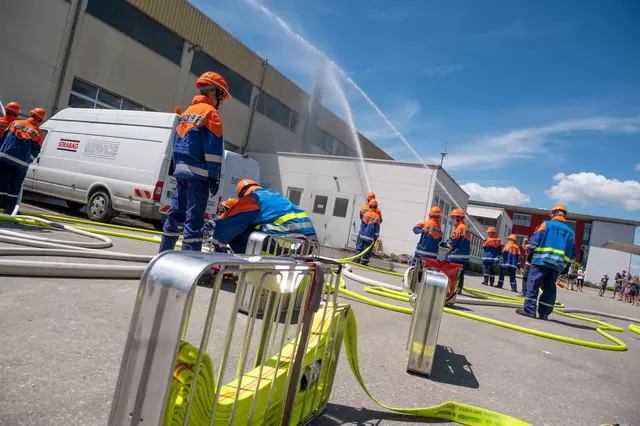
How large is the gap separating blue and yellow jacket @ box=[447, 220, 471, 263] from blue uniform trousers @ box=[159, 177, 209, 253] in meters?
6.39

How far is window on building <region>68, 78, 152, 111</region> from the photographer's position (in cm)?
1371

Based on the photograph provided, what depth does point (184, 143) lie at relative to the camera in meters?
4.21

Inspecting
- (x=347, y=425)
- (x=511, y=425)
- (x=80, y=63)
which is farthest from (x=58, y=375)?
(x=80, y=63)

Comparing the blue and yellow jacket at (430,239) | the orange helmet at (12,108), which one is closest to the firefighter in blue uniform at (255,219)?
the blue and yellow jacket at (430,239)

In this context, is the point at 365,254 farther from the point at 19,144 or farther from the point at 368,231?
the point at 19,144

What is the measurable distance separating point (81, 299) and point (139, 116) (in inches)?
289

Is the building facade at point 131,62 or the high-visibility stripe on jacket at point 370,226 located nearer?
the high-visibility stripe on jacket at point 370,226

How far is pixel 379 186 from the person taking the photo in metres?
16.9

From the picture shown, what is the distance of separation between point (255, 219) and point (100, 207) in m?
6.55

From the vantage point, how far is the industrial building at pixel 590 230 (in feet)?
134

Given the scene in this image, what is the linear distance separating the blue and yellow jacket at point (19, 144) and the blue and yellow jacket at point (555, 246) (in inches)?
329

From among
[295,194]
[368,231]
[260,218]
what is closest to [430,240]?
[368,231]

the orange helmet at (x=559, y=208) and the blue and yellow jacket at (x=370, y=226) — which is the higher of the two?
the orange helmet at (x=559, y=208)

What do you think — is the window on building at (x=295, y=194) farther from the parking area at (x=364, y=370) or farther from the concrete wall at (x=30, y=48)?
the parking area at (x=364, y=370)
